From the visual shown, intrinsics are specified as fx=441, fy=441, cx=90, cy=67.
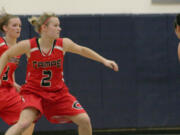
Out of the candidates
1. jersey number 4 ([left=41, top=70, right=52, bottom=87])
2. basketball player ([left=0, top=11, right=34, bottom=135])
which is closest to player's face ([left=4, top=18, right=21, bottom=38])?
basketball player ([left=0, top=11, right=34, bottom=135])

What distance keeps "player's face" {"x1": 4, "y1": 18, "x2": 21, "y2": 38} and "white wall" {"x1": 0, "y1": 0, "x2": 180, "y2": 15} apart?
7.26 ft

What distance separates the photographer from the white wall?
24.9 feet

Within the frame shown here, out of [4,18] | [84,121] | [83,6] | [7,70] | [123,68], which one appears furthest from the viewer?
[83,6]

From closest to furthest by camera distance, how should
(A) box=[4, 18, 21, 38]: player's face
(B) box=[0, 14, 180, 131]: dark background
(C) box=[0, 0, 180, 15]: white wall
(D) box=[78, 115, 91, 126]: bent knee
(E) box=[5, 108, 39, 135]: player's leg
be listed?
(E) box=[5, 108, 39, 135]: player's leg
(D) box=[78, 115, 91, 126]: bent knee
(A) box=[4, 18, 21, 38]: player's face
(B) box=[0, 14, 180, 131]: dark background
(C) box=[0, 0, 180, 15]: white wall

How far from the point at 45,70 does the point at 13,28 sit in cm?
83

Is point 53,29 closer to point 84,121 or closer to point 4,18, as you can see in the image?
point 4,18

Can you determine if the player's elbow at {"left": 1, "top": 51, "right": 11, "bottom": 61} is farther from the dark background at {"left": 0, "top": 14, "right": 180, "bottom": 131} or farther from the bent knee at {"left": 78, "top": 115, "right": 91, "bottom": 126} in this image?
the dark background at {"left": 0, "top": 14, "right": 180, "bottom": 131}

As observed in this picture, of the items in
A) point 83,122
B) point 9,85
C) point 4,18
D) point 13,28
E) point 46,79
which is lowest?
point 83,122

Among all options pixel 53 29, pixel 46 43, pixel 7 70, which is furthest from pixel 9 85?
pixel 53 29

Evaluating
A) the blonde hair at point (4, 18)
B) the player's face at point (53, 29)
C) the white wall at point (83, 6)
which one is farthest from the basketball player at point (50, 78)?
the white wall at point (83, 6)

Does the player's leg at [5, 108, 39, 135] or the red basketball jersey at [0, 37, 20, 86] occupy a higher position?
the red basketball jersey at [0, 37, 20, 86]

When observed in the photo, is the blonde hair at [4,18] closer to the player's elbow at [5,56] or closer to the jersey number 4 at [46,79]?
the player's elbow at [5,56]

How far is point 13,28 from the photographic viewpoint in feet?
17.6

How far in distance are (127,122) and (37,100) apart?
8.37 feet
